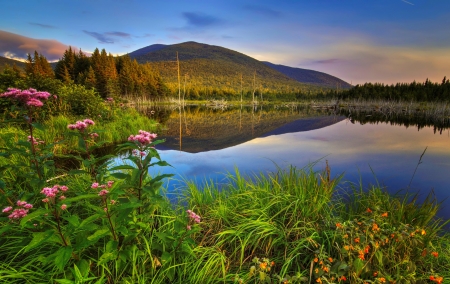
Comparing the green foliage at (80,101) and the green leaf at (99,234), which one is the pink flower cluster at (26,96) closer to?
the green leaf at (99,234)

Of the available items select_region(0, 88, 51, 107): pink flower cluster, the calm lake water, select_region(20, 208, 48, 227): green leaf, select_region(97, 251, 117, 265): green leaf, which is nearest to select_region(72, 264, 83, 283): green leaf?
select_region(97, 251, 117, 265): green leaf

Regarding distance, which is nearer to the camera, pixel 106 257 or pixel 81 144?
pixel 106 257

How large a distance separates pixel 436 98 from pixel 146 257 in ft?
129

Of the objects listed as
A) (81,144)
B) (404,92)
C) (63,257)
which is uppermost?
(404,92)

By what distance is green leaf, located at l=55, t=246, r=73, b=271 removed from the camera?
158cm

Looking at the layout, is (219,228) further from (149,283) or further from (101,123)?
(101,123)

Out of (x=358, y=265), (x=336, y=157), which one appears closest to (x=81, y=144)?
(x=358, y=265)

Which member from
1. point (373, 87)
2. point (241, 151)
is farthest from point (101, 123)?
point (373, 87)

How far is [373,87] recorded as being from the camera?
1510 inches

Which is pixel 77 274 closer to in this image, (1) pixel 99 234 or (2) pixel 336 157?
(1) pixel 99 234

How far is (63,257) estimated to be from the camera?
164 centimetres

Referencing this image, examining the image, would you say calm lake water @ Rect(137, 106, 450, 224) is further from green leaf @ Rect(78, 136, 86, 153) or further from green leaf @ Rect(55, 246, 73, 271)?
green leaf @ Rect(55, 246, 73, 271)

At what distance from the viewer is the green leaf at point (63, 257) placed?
5.19 feet

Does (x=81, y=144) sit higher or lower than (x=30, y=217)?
higher
